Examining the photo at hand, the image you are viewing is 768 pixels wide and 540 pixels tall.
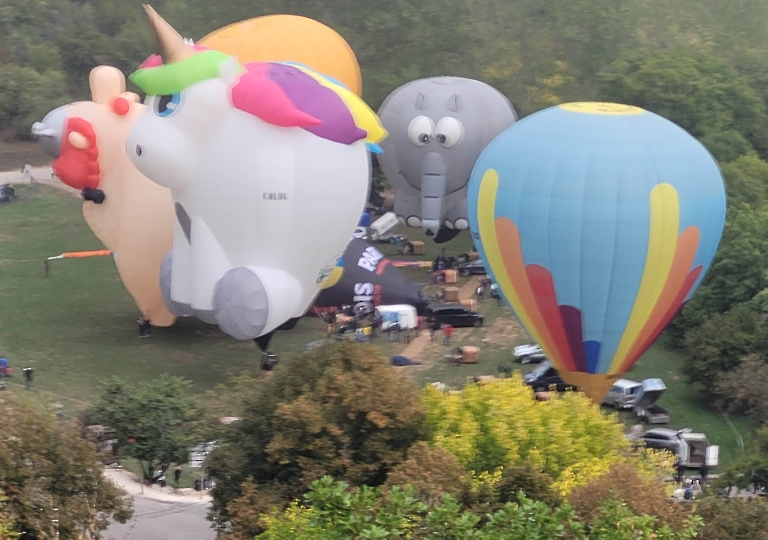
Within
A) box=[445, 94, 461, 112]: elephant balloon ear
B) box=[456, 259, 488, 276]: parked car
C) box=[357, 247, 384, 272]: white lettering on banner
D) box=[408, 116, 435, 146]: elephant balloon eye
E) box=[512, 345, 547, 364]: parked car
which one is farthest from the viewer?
box=[456, 259, 488, 276]: parked car

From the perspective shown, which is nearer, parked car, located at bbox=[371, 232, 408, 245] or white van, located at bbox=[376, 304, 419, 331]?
white van, located at bbox=[376, 304, 419, 331]

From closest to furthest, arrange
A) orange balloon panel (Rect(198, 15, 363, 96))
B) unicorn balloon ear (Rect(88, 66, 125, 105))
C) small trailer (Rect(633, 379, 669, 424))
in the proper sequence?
small trailer (Rect(633, 379, 669, 424))
unicorn balloon ear (Rect(88, 66, 125, 105))
orange balloon panel (Rect(198, 15, 363, 96))

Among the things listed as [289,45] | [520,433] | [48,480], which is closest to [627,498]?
[520,433]

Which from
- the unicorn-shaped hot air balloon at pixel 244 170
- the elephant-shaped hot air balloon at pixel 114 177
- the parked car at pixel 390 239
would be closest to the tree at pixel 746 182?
the parked car at pixel 390 239

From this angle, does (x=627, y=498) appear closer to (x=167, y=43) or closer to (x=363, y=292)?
(x=167, y=43)

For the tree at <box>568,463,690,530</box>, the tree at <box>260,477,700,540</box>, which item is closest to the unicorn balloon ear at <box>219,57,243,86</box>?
the tree at <box>260,477,700,540</box>

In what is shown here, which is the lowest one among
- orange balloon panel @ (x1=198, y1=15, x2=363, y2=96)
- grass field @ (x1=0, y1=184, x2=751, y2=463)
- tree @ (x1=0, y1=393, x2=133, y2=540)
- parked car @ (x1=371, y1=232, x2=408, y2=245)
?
grass field @ (x1=0, y1=184, x2=751, y2=463)

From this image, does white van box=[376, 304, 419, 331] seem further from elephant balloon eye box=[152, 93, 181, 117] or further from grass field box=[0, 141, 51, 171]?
grass field box=[0, 141, 51, 171]
